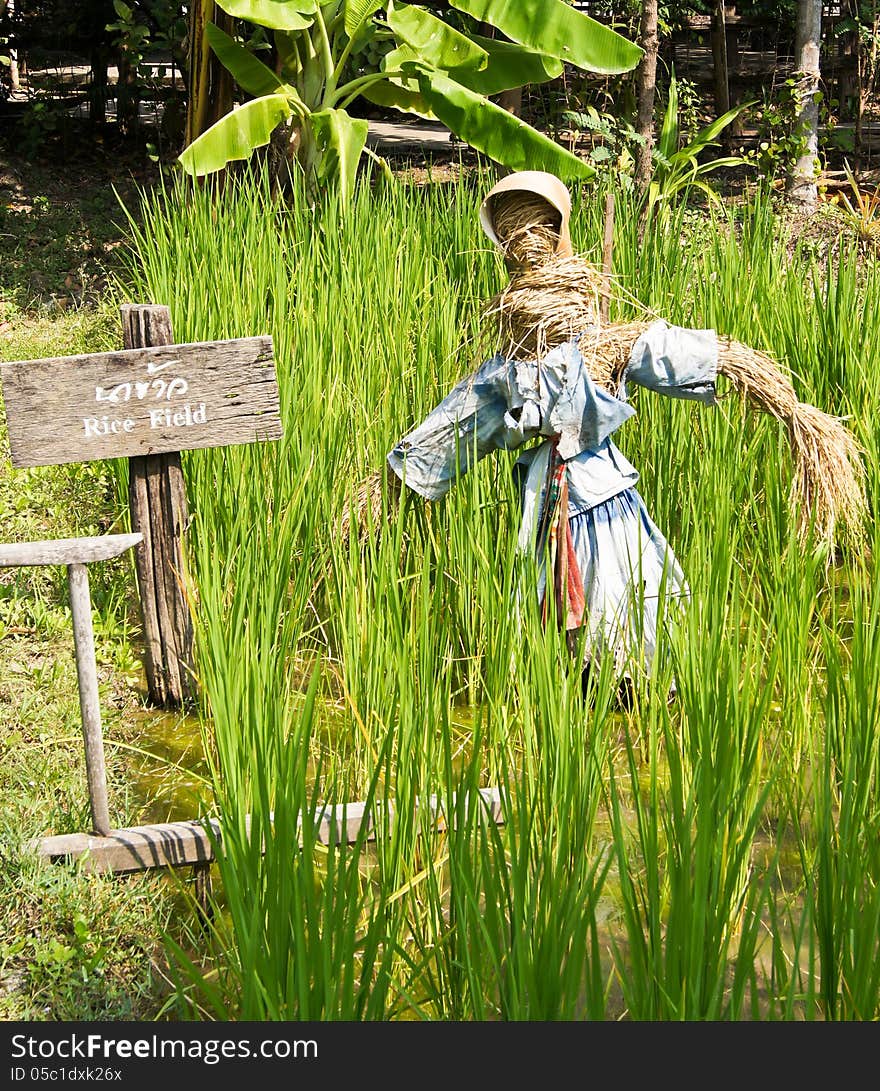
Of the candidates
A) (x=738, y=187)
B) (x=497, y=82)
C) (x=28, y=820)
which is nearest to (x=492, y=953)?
(x=28, y=820)

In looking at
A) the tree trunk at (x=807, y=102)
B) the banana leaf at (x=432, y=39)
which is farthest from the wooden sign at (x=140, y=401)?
the tree trunk at (x=807, y=102)

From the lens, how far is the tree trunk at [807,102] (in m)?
6.82

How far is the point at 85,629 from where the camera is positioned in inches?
80.7

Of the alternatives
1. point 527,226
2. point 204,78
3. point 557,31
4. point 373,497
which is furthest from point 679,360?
point 204,78

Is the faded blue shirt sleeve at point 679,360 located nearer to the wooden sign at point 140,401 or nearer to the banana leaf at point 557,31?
the wooden sign at point 140,401

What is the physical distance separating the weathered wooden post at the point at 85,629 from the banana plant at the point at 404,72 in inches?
120

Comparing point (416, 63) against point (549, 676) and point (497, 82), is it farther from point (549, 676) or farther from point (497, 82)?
point (549, 676)

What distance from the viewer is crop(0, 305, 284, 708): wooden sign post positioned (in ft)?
7.76

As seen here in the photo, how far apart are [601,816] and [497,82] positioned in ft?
14.4

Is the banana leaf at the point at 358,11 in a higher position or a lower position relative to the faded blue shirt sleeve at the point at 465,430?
higher

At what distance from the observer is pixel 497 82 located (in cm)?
574

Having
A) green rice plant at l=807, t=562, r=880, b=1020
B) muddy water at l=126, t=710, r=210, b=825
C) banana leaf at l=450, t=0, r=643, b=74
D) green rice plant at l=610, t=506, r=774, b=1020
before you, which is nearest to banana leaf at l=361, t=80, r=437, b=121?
banana leaf at l=450, t=0, r=643, b=74

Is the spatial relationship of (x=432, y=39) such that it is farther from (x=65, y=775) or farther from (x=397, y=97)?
(x=65, y=775)

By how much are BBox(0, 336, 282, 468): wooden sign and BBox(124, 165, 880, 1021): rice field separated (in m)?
0.23
